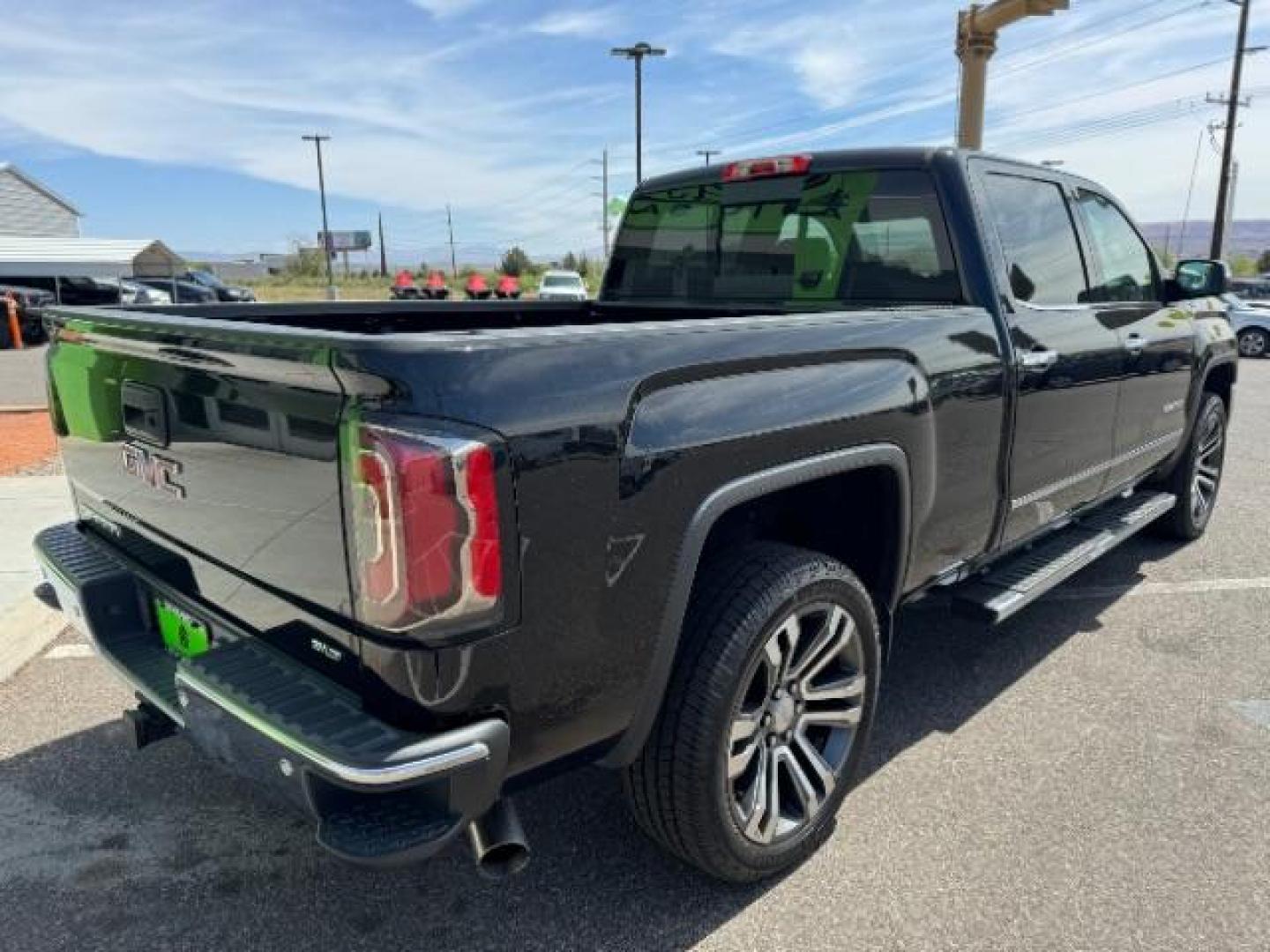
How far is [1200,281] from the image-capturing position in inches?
188

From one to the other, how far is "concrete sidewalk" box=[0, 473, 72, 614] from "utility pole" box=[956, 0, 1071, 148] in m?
11.3

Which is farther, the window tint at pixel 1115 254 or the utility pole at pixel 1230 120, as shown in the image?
the utility pole at pixel 1230 120

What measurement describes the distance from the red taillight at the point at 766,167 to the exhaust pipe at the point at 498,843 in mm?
2681

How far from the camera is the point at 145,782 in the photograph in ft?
9.81

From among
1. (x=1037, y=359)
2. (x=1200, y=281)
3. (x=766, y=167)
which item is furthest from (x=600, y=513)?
(x=1200, y=281)

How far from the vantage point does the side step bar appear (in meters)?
3.22

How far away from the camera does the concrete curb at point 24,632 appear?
3852 mm

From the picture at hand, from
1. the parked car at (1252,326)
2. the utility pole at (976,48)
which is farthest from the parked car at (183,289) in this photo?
the parked car at (1252,326)

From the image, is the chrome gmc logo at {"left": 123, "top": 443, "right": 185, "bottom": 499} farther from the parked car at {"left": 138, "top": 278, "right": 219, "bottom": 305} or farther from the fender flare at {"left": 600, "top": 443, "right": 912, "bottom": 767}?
the parked car at {"left": 138, "top": 278, "right": 219, "bottom": 305}

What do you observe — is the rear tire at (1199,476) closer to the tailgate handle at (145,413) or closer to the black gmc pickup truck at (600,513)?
the black gmc pickup truck at (600,513)

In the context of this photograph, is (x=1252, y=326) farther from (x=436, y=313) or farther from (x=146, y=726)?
(x=146, y=726)

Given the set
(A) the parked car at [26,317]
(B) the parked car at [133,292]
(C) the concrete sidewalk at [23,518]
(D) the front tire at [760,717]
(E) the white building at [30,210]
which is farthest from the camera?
(E) the white building at [30,210]

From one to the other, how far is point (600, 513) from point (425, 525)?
372 millimetres

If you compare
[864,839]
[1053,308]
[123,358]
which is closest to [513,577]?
[123,358]
